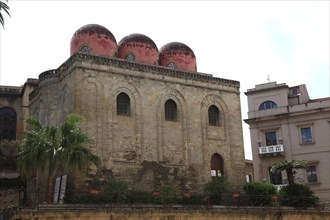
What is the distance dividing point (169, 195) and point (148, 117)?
16.9 feet

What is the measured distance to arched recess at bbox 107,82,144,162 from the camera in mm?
27672

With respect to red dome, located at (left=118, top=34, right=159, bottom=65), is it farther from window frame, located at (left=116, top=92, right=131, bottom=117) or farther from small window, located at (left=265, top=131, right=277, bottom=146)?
small window, located at (left=265, top=131, right=277, bottom=146)

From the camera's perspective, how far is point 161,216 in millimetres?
22547

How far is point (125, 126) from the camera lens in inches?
1117

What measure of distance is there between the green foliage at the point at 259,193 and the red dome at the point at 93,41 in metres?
11.5

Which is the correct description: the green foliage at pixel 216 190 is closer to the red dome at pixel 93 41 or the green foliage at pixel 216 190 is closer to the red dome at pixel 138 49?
the red dome at pixel 138 49

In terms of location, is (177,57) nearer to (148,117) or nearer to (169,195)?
(148,117)

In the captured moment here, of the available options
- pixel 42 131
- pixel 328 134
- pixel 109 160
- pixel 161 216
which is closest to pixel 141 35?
pixel 109 160

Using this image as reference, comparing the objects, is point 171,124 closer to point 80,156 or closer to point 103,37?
point 103,37

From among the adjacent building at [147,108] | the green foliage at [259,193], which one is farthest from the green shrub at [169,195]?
the green foliage at [259,193]

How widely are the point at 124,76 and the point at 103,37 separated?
2917 mm

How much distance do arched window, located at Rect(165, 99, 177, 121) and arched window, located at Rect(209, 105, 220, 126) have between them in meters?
2.78

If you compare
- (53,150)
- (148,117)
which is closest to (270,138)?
(148,117)

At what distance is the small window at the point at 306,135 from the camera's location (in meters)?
37.4
